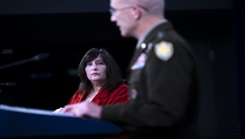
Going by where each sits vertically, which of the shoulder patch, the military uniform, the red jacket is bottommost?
the red jacket

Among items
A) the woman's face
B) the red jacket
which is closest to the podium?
the red jacket

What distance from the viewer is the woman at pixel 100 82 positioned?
10.2ft

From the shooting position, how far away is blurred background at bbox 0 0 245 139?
6809 mm

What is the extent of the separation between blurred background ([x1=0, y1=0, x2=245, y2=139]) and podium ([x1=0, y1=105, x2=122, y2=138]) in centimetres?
502

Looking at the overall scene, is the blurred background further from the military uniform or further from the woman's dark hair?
the military uniform

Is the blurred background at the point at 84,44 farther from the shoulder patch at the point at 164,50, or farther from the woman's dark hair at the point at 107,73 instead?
the shoulder patch at the point at 164,50

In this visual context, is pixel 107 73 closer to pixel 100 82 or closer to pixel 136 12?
pixel 100 82

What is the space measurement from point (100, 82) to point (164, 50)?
189 cm

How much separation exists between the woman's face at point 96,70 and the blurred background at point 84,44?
10.4 ft

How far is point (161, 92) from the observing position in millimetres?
1436

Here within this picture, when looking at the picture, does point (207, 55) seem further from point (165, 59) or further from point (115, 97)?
point (165, 59)

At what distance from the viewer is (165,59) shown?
146 centimetres

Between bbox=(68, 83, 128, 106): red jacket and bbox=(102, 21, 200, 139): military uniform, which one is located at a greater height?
bbox=(102, 21, 200, 139): military uniform

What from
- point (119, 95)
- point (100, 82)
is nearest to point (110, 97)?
point (119, 95)
